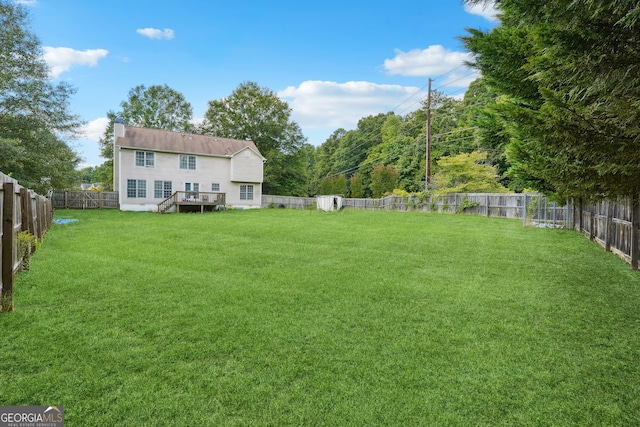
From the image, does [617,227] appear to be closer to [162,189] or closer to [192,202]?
[192,202]

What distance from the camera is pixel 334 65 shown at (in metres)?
19.4

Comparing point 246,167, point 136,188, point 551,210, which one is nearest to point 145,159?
point 136,188

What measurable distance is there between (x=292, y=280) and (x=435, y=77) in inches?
867

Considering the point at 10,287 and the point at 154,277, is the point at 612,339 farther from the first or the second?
the point at 10,287

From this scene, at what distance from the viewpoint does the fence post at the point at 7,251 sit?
11.3ft

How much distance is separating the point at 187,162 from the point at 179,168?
2.41ft

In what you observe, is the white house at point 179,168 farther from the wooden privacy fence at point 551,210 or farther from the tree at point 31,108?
the wooden privacy fence at point 551,210

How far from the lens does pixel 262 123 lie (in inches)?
1375

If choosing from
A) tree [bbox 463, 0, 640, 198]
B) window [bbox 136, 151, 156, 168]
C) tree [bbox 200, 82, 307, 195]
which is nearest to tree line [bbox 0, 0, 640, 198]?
tree [bbox 463, 0, 640, 198]

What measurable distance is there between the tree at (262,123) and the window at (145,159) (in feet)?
45.4

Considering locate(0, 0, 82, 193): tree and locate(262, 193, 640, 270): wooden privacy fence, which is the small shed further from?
locate(0, 0, 82, 193): tree

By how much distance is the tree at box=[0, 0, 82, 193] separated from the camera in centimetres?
1530

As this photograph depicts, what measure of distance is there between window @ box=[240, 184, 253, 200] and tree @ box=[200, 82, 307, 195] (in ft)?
27.4

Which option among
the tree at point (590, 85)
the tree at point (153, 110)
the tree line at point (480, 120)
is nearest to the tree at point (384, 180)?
the tree line at point (480, 120)
